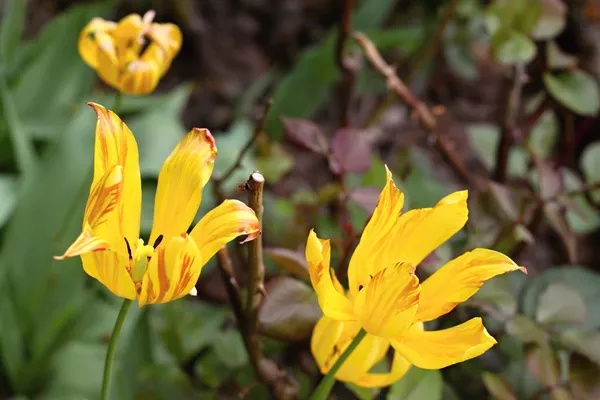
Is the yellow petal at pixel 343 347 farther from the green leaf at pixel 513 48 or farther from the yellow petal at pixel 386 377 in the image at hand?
the green leaf at pixel 513 48

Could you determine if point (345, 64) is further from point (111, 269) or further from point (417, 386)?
point (111, 269)

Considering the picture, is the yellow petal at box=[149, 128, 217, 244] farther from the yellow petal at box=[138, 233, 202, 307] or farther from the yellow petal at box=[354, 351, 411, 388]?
the yellow petal at box=[354, 351, 411, 388]

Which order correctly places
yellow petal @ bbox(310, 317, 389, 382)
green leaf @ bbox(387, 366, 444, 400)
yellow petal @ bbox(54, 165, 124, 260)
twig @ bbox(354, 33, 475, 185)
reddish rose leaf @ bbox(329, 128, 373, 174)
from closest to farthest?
yellow petal @ bbox(54, 165, 124, 260)
yellow petal @ bbox(310, 317, 389, 382)
green leaf @ bbox(387, 366, 444, 400)
reddish rose leaf @ bbox(329, 128, 373, 174)
twig @ bbox(354, 33, 475, 185)

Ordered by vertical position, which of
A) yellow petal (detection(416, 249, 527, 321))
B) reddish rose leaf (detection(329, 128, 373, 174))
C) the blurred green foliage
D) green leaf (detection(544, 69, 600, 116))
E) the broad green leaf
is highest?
yellow petal (detection(416, 249, 527, 321))

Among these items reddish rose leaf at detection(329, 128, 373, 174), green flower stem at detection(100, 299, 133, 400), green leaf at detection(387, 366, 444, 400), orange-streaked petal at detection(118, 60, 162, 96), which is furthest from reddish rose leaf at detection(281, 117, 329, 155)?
green flower stem at detection(100, 299, 133, 400)

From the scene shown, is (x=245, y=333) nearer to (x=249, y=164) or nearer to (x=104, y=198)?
(x=104, y=198)

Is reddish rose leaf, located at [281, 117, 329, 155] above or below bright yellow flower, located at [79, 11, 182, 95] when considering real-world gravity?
below

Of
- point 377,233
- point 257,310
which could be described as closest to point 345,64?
point 257,310

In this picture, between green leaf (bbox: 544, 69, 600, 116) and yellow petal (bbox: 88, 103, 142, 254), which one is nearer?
yellow petal (bbox: 88, 103, 142, 254)
